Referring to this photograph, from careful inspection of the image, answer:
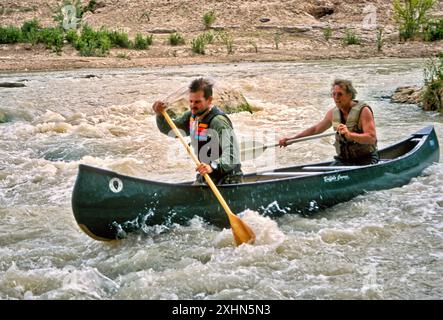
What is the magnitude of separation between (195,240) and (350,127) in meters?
1.98

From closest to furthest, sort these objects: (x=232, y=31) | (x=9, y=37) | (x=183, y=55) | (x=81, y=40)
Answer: (x=81, y=40), (x=183, y=55), (x=9, y=37), (x=232, y=31)

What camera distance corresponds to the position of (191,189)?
562 centimetres

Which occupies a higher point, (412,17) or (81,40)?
(412,17)

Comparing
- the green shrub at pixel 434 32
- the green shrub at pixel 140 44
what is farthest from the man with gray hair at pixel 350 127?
the green shrub at pixel 434 32

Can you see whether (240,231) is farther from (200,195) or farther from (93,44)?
(93,44)

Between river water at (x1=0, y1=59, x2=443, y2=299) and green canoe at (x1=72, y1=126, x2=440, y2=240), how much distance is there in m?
0.10

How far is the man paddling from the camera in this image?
5613 millimetres

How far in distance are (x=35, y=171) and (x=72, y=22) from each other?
20.6m

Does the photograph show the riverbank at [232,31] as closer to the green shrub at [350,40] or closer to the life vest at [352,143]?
the green shrub at [350,40]

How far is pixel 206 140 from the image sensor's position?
18.8 ft

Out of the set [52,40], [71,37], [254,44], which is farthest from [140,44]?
[254,44]

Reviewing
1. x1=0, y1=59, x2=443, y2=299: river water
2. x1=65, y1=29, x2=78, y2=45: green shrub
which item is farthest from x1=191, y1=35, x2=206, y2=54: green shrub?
x1=0, y1=59, x2=443, y2=299: river water

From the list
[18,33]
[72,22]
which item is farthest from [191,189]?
[72,22]
